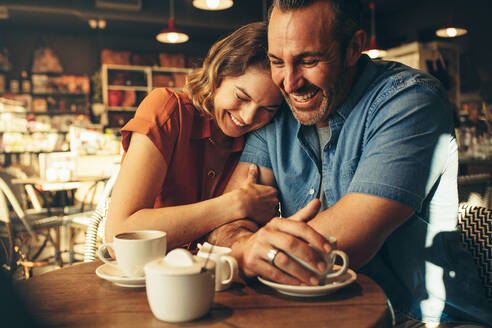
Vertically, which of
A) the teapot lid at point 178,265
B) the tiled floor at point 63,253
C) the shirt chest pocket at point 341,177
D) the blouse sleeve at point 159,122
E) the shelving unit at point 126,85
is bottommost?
the tiled floor at point 63,253

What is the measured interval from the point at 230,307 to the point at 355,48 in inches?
38.7

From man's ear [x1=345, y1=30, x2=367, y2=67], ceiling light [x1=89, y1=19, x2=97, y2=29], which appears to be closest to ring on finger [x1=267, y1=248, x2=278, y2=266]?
man's ear [x1=345, y1=30, x2=367, y2=67]

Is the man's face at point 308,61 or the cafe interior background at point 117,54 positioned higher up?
the cafe interior background at point 117,54

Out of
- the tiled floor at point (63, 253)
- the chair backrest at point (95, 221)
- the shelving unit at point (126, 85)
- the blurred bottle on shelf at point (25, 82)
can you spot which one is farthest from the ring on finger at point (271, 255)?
the blurred bottle on shelf at point (25, 82)

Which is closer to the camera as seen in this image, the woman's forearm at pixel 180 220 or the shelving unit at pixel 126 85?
the woman's forearm at pixel 180 220

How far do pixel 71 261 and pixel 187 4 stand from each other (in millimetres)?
6464

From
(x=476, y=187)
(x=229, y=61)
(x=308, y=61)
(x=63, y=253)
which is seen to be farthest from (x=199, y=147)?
(x=63, y=253)

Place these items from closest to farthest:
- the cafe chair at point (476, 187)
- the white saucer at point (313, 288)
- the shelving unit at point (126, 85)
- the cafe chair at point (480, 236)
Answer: the white saucer at point (313, 288) → the cafe chair at point (480, 236) → the cafe chair at point (476, 187) → the shelving unit at point (126, 85)

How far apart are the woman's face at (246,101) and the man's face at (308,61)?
0.08 metres

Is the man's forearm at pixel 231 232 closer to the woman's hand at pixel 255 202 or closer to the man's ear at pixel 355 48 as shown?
the woman's hand at pixel 255 202

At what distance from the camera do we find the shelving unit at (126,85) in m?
8.84

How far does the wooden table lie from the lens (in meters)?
0.71

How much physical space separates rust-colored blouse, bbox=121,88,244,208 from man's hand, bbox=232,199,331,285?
62 centimetres

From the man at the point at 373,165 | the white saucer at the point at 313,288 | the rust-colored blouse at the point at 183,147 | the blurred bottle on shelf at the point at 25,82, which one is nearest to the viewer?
the white saucer at the point at 313,288
